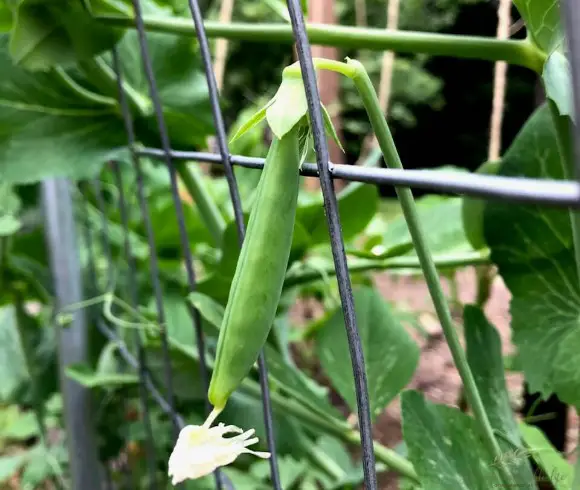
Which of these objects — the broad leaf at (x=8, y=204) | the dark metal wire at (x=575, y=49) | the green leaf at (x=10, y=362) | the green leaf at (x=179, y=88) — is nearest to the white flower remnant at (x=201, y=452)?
the dark metal wire at (x=575, y=49)

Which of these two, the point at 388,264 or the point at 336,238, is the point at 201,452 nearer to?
the point at 336,238

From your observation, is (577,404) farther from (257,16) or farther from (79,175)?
(257,16)

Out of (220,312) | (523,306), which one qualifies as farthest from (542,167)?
(220,312)

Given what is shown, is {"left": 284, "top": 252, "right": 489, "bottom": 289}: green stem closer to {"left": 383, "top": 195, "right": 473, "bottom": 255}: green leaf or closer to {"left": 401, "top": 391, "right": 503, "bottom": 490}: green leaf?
{"left": 383, "top": 195, "right": 473, "bottom": 255}: green leaf

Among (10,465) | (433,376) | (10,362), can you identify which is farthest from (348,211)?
(433,376)

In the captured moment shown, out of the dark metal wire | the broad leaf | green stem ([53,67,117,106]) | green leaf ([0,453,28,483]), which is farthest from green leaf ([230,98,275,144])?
green leaf ([0,453,28,483])
